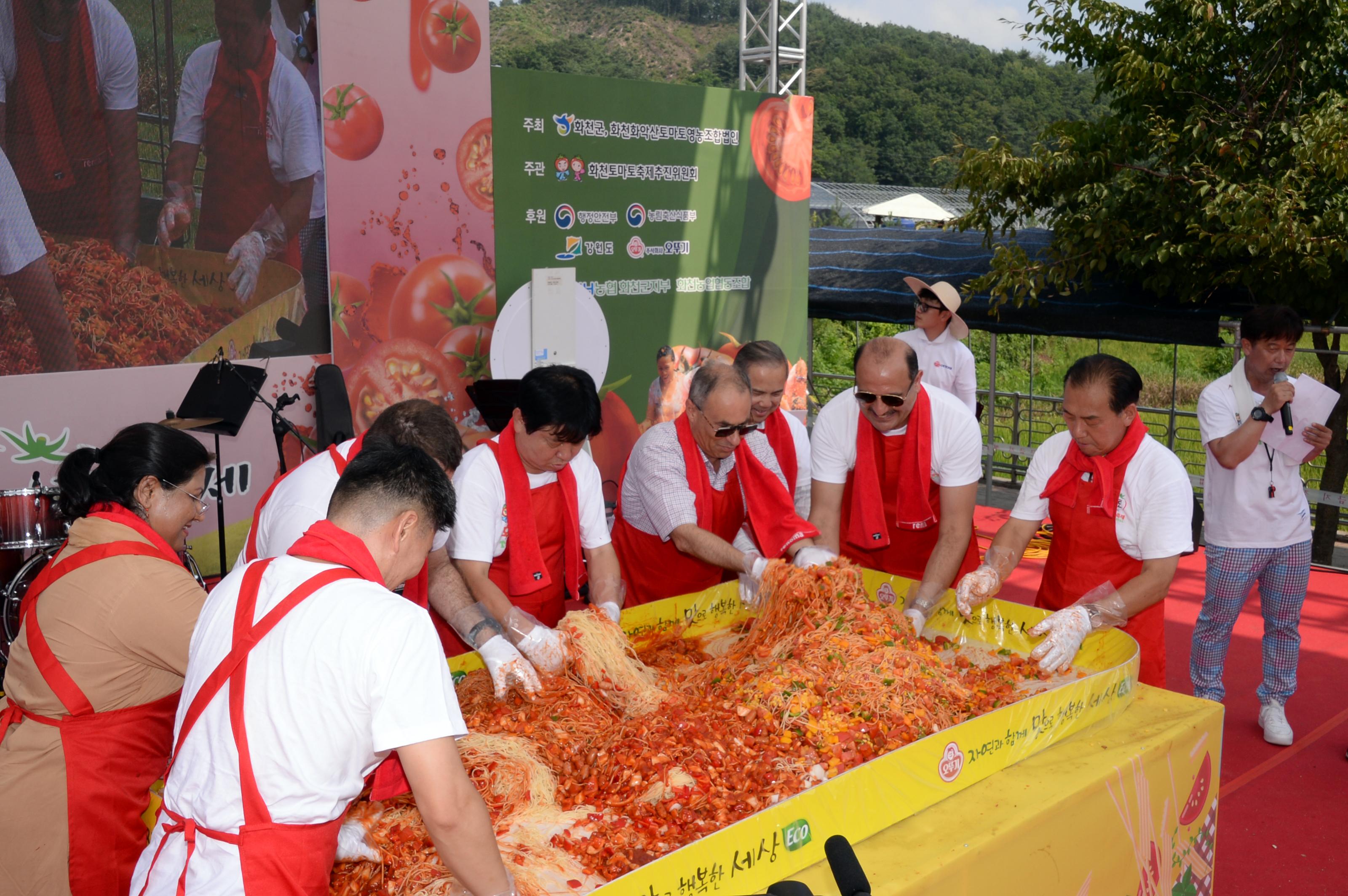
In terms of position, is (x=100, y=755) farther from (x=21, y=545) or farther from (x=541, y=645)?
(x=21, y=545)

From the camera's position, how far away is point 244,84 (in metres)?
5.63

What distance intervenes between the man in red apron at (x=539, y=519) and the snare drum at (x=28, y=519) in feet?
7.30

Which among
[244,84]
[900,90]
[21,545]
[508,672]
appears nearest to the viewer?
[508,672]

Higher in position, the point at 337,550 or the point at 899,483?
the point at 337,550

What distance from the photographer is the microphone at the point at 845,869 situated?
5.21ft

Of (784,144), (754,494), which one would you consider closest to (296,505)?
(754,494)

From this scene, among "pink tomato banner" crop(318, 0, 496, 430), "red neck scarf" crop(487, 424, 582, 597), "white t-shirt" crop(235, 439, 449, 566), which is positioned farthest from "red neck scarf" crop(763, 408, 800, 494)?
"pink tomato banner" crop(318, 0, 496, 430)

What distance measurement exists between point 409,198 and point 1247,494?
479 cm

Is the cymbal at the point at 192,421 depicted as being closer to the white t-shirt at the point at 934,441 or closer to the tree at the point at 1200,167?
the white t-shirt at the point at 934,441

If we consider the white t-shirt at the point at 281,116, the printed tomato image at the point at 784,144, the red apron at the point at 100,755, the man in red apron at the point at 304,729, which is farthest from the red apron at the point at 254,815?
the printed tomato image at the point at 784,144

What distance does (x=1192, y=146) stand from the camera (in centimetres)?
767

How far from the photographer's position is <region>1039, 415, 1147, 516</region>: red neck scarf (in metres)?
3.36

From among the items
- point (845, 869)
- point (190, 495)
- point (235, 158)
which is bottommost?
point (845, 869)

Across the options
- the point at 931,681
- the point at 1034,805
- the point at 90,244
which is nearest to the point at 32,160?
the point at 90,244
